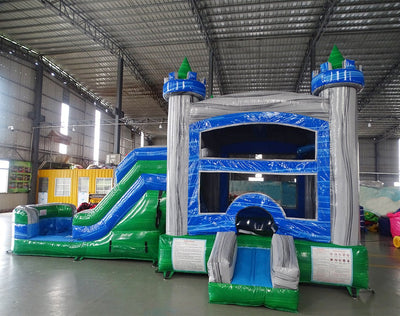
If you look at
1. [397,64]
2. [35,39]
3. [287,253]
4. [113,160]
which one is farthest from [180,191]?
[397,64]

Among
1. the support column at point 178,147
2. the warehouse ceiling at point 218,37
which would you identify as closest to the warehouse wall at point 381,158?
the warehouse ceiling at point 218,37

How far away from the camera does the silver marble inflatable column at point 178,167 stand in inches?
133

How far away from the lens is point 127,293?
2.84 meters

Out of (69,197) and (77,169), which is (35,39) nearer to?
(77,169)

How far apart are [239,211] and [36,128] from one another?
12358 millimetres


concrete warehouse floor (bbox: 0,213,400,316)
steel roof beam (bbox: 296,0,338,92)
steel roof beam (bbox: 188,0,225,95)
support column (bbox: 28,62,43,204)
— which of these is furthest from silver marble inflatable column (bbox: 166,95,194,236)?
support column (bbox: 28,62,43,204)

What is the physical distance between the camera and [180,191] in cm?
339

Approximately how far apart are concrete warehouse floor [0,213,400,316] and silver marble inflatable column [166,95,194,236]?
0.68 metres

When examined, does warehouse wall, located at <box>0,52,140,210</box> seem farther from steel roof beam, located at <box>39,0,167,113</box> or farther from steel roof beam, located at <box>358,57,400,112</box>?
steel roof beam, located at <box>358,57,400,112</box>

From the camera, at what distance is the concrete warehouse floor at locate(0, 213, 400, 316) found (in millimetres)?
2492

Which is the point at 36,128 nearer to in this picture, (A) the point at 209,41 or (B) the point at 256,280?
(A) the point at 209,41

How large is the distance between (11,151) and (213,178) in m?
10.7

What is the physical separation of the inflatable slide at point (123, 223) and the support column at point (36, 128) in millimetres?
9382

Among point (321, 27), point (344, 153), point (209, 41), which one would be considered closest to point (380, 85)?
point (321, 27)
